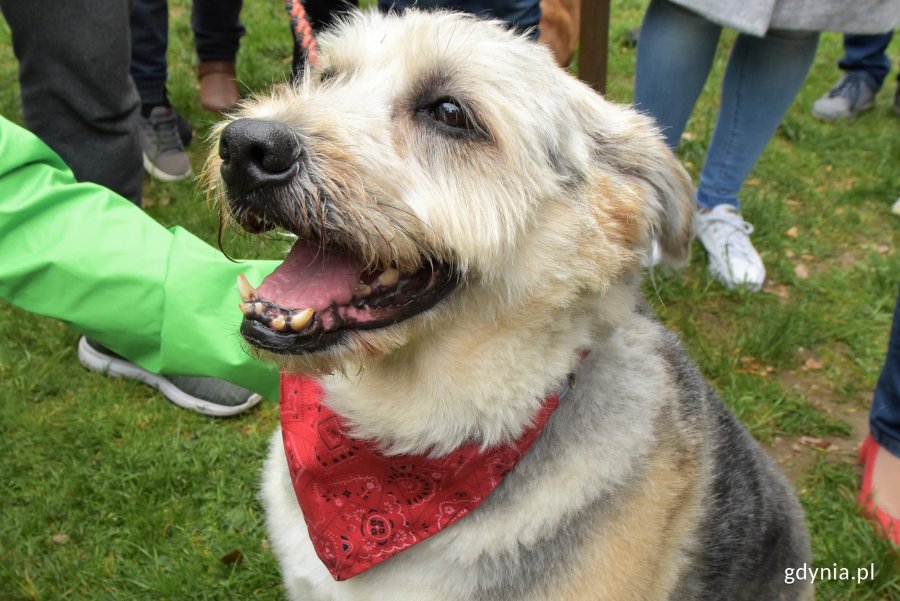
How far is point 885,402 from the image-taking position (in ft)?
10.4

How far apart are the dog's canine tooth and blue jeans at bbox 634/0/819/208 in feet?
8.12

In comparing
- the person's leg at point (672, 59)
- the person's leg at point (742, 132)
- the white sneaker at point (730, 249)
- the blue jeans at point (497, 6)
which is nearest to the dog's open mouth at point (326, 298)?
the blue jeans at point (497, 6)

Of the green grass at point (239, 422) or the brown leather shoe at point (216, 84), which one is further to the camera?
the brown leather shoe at point (216, 84)

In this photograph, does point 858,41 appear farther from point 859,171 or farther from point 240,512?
point 240,512

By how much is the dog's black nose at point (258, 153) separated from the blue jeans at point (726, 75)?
260 cm

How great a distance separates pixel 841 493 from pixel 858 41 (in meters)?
5.16

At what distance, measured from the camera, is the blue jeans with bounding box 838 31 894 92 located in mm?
6867

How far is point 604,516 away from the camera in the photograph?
1.99 meters

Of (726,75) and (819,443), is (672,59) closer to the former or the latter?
(726,75)

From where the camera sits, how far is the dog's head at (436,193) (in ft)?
5.79

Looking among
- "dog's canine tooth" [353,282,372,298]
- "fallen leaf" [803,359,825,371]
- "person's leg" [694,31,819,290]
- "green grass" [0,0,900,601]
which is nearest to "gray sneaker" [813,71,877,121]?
"green grass" [0,0,900,601]

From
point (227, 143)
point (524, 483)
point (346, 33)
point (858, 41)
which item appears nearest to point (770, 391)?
point (524, 483)

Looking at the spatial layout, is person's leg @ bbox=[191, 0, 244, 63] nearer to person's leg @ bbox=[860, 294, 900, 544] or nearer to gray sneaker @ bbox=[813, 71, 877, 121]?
person's leg @ bbox=[860, 294, 900, 544]

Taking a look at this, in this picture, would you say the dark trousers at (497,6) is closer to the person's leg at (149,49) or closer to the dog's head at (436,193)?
the dog's head at (436,193)
